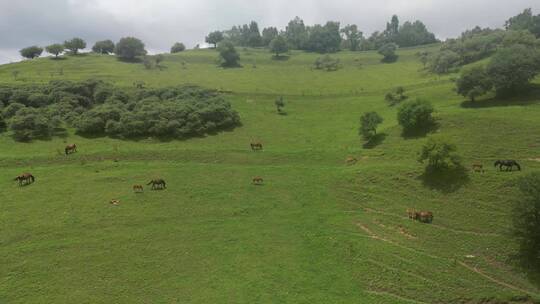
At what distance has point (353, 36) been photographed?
595 feet

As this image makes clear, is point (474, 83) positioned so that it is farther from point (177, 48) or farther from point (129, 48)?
point (177, 48)

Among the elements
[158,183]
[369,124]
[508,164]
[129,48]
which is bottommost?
[158,183]

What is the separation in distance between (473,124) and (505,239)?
889 inches

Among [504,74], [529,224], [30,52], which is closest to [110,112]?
[529,224]

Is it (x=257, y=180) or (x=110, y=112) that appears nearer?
(x=257, y=180)

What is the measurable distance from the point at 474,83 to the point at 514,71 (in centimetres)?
574

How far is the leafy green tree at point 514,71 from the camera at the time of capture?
183 feet

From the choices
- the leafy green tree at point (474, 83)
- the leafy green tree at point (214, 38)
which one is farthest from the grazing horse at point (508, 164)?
the leafy green tree at point (214, 38)

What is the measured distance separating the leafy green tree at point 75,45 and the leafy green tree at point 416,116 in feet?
424

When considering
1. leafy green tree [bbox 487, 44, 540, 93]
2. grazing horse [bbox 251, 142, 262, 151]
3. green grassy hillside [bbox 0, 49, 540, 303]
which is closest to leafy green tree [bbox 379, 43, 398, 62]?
leafy green tree [bbox 487, 44, 540, 93]

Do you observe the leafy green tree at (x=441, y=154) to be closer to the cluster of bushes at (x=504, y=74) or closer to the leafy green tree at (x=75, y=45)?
the cluster of bushes at (x=504, y=74)

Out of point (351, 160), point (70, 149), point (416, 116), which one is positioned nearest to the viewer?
point (351, 160)

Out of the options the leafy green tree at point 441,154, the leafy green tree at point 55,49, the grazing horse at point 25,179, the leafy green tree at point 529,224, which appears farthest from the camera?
the leafy green tree at point 55,49

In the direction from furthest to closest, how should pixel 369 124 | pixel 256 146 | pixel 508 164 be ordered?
pixel 256 146 → pixel 369 124 → pixel 508 164
